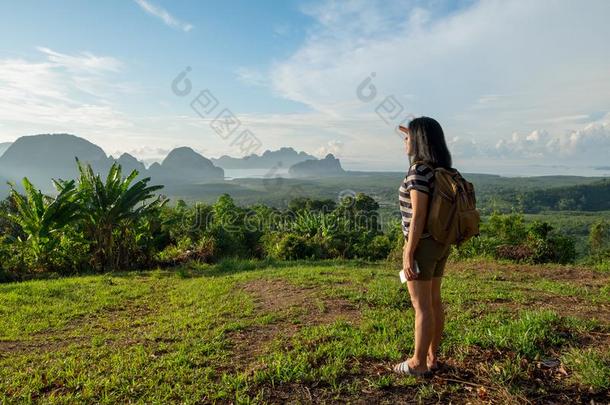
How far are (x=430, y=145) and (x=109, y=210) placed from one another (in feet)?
Answer: 30.5

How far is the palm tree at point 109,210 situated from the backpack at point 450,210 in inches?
360

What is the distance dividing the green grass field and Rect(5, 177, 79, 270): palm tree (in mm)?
2708

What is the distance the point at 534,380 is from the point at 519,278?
555cm

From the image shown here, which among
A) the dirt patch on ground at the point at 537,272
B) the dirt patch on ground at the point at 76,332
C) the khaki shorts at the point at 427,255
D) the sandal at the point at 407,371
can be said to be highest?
the khaki shorts at the point at 427,255

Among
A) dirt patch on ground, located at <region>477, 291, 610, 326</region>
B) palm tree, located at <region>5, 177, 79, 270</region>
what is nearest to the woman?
dirt patch on ground, located at <region>477, 291, 610, 326</region>

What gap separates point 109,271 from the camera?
32.7ft

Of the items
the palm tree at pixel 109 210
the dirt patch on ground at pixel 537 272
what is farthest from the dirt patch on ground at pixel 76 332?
the dirt patch on ground at pixel 537 272

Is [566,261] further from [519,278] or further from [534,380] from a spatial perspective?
[534,380]

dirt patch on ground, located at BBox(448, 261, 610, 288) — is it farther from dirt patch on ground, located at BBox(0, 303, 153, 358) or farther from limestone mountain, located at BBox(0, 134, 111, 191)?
limestone mountain, located at BBox(0, 134, 111, 191)

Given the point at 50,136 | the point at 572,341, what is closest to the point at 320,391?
the point at 572,341

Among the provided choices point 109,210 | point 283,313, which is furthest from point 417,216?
point 109,210

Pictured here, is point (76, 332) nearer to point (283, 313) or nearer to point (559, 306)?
point (283, 313)

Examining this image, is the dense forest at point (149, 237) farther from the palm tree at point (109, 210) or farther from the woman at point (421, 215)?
the woman at point (421, 215)

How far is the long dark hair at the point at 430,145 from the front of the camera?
8.73ft
